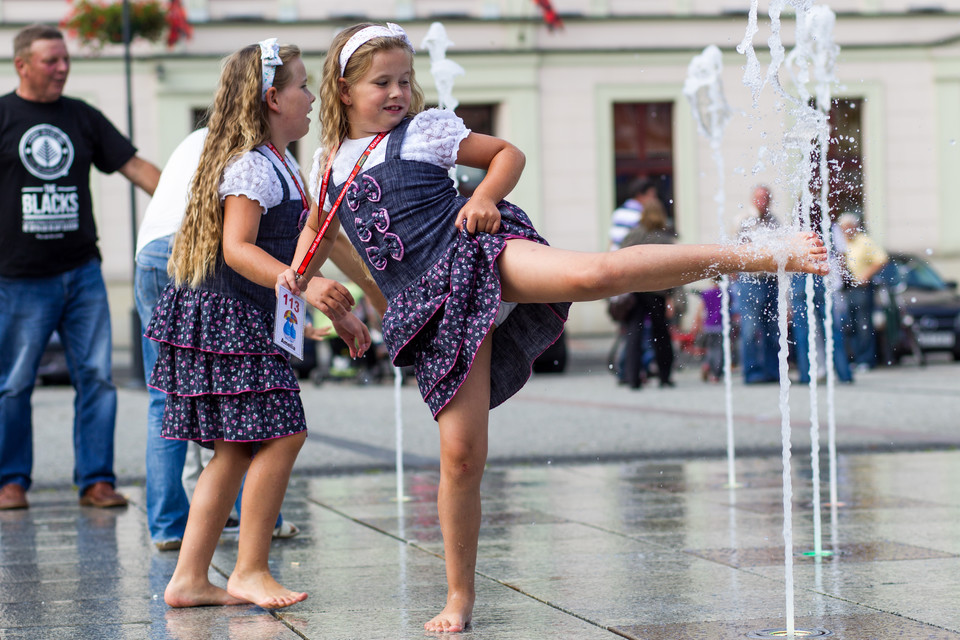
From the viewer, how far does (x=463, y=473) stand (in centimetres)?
355

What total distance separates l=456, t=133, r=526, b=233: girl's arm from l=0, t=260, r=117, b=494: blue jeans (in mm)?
2997

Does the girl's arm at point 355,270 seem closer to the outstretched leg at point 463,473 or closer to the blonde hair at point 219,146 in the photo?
the blonde hair at point 219,146

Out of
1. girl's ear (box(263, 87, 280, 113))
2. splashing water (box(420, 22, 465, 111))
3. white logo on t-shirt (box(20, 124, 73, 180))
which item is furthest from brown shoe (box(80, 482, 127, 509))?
girl's ear (box(263, 87, 280, 113))

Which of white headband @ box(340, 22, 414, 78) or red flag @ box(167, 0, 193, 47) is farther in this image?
red flag @ box(167, 0, 193, 47)

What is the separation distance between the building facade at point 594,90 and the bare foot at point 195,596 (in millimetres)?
18733

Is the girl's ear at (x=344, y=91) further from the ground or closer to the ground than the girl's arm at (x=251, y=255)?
further from the ground

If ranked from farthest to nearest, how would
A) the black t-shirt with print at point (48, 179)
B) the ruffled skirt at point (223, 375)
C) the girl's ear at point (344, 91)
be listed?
the black t-shirt with print at point (48, 179) → the ruffled skirt at point (223, 375) → the girl's ear at point (344, 91)

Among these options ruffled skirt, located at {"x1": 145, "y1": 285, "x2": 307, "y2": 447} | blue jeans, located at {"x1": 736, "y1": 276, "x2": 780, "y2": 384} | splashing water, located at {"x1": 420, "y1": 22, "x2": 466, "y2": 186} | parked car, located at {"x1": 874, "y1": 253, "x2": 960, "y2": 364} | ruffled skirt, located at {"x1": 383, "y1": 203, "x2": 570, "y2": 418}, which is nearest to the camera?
ruffled skirt, located at {"x1": 383, "y1": 203, "x2": 570, "y2": 418}

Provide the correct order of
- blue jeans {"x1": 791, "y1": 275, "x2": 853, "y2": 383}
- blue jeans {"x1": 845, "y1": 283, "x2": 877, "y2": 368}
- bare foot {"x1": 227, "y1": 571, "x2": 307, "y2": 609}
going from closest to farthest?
bare foot {"x1": 227, "y1": 571, "x2": 307, "y2": 609} < blue jeans {"x1": 791, "y1": 275, "x2": 853, "y2": 383} < blue jeans {"x1": 845, "y1": 283, "x2": 877, "y2": 368}

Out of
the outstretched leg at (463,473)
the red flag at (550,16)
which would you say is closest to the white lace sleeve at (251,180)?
the outstretched leg at (463,473)

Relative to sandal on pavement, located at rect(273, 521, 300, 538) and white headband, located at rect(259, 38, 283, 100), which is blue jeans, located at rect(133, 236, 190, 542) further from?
white headband, located at rect(259, 38, 283, 100)

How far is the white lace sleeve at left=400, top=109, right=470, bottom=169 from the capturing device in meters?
3.57

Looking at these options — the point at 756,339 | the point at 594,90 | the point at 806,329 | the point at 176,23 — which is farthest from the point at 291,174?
the point at 594,90

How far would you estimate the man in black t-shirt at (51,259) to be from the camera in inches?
235
